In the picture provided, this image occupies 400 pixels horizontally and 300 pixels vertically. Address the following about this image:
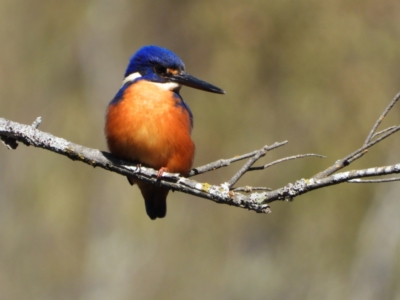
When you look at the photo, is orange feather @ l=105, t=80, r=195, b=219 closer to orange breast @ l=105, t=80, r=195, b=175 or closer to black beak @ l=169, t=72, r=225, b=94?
orange breast @ l=105, t=80, r=195, b=175

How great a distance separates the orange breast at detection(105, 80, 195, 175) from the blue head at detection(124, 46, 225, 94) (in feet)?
0.56

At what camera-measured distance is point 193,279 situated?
7.62m

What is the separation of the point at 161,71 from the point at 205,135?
15.5 ft

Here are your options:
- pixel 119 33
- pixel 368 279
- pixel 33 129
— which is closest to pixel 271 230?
pixel 368 279

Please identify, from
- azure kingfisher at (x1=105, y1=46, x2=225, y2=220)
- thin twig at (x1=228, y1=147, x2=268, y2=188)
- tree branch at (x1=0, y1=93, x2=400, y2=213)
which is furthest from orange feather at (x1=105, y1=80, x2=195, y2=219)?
thin twig at (x1=228, y1=147, x2=268, y2=188)

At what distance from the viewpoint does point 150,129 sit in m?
2.59

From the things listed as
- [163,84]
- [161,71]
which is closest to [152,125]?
[163,84]

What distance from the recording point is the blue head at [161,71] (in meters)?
2.93

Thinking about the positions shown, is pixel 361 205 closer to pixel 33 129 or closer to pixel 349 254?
pixel 349 254

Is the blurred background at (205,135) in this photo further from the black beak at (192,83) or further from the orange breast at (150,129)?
the orange breast at (150,129)

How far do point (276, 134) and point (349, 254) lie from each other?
1871 mm

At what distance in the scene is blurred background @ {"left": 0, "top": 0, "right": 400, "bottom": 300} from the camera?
6.77 metres

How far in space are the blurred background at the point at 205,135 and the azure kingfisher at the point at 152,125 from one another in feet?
12.3

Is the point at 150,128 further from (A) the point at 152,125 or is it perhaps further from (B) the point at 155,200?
(B) the point at 155,200
